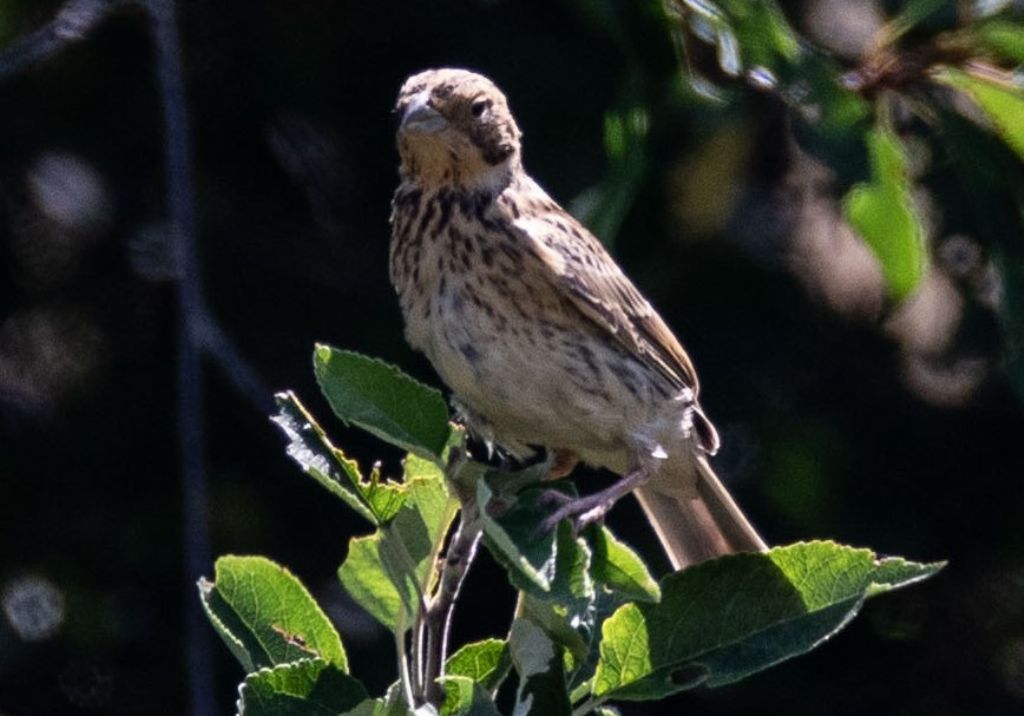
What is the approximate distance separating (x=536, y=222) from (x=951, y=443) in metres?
2.32

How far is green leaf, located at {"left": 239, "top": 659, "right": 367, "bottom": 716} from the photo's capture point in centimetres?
276

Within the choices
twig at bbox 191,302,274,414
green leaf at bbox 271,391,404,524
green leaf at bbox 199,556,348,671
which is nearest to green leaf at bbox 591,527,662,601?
green leaf at bbox 271,391,404,524

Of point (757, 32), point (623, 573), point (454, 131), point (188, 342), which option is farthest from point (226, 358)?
point (623, 573)

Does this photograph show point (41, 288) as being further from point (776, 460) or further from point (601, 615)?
point (601, 615)

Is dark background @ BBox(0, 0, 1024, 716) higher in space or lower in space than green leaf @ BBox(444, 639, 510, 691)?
lower

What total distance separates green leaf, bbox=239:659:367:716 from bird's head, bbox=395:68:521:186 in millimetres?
1181

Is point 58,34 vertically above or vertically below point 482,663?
above

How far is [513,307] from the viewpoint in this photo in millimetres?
3795

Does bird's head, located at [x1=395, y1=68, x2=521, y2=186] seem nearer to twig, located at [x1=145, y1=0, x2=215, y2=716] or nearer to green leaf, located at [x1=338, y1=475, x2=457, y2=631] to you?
twig, located at [x1=145, y1=0, x2=215, y2=716]

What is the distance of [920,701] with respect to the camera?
239 inches

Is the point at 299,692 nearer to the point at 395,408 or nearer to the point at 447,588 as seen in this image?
the point at 447,588

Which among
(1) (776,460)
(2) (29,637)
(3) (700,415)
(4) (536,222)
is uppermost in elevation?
(4) (536,222)

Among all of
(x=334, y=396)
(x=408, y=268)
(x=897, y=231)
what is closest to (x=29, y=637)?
(x=408, y=268)

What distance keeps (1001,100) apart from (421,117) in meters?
0.98
